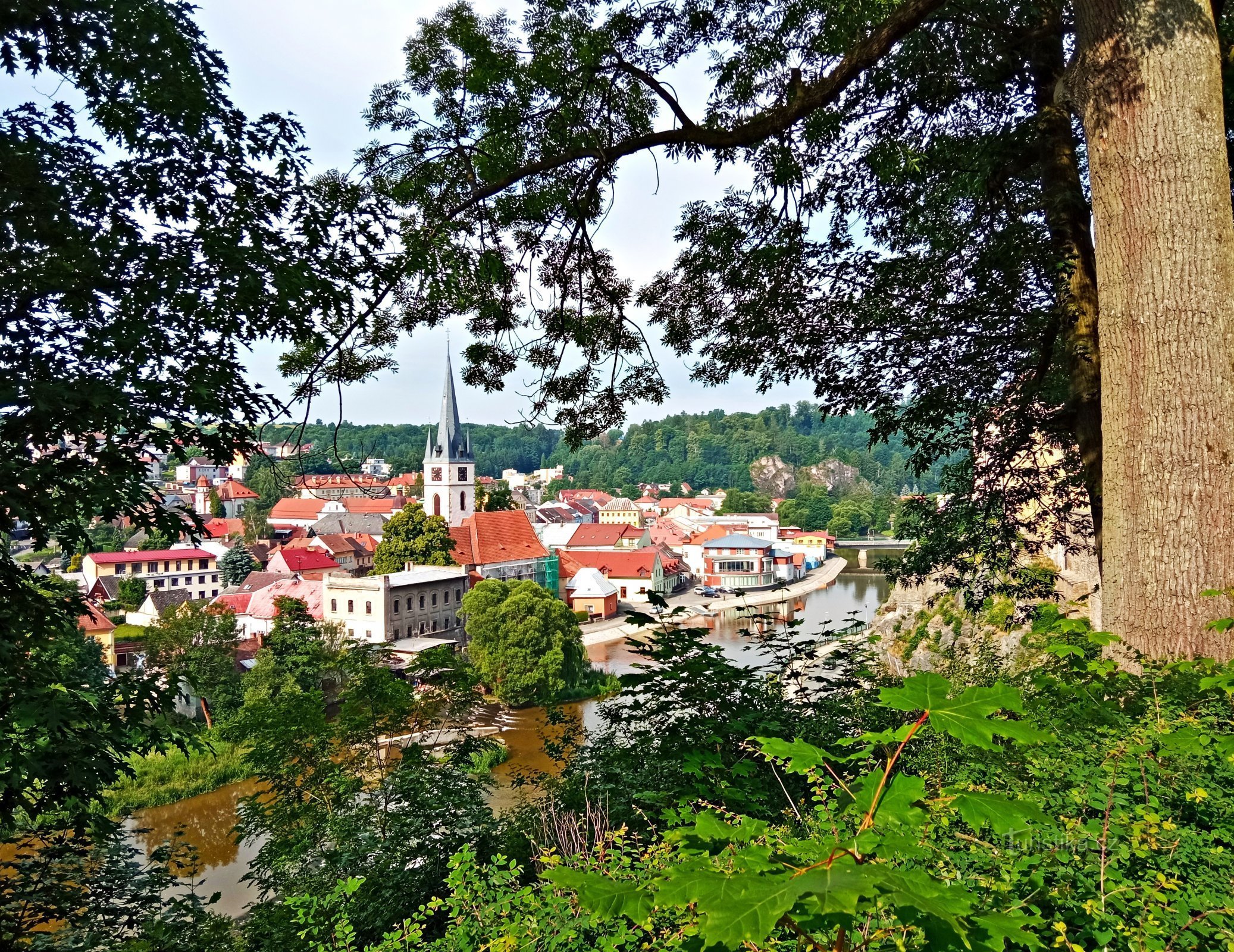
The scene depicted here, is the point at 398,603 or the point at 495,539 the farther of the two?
the point at 495,539

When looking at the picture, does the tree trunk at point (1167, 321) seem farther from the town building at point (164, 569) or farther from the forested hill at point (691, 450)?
the forested hill at point (691, 450)

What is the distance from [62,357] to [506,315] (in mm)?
2582

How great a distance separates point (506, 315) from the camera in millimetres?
4809

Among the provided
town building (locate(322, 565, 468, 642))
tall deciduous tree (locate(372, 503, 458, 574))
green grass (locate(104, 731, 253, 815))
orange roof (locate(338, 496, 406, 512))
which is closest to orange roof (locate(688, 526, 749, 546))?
tall deciduous tree (locate(372, 503, 458, 574))

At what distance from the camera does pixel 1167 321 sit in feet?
Result: 9.11

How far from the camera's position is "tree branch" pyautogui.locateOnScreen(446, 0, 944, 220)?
306cm

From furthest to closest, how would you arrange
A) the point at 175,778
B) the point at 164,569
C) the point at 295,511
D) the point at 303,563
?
the point at 295,511 → the point at 303,563 → the point at 164,569 → the point at 175,778

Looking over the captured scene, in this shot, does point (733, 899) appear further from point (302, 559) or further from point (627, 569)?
point (627, 569)

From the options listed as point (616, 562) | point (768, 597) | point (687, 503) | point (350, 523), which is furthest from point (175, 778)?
point (687, 503)

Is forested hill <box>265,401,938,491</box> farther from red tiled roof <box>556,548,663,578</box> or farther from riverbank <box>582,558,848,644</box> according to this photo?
red tiled roof <box>556,548,663,578</box>

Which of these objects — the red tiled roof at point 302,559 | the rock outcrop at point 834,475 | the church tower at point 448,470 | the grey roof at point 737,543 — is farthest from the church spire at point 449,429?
the rock outcrop at point 834,475

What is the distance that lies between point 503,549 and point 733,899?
133 ft

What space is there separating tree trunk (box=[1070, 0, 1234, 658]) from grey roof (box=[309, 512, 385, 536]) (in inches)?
2184

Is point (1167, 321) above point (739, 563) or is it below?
above
